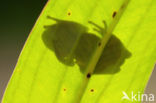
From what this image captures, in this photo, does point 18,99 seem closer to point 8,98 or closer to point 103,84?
point 8,98

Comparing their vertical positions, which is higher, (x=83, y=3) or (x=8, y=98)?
(x=83, y=3)

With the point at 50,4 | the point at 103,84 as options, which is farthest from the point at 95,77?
the point at 50,4

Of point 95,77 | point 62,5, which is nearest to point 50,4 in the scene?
point 62,5

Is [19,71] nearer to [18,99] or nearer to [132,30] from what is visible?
[18,99]
